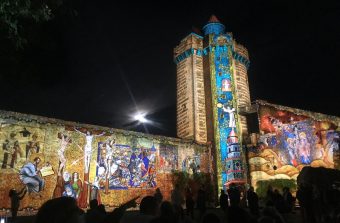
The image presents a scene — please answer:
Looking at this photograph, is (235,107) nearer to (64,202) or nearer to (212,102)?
(212,102)

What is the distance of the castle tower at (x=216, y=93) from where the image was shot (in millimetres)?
31244

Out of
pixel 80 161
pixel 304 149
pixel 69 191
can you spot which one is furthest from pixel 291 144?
pixel 69 191

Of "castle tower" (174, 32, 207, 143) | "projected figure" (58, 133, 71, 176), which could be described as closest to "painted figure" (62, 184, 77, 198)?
"projected figure" (58, 133, 71, 176)

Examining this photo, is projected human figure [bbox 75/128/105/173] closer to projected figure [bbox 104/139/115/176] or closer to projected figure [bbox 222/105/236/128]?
projected figure [bbox 104/139/115/176]

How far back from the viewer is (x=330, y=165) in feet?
87.4

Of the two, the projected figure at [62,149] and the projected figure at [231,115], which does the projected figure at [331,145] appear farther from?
the projected figure at [62,149]

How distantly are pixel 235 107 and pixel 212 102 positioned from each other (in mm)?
2648

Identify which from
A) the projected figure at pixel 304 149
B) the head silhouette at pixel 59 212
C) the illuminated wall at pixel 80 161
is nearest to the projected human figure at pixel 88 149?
the illuminated wall at pixel 80 161

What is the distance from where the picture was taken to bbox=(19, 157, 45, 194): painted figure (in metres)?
19.1

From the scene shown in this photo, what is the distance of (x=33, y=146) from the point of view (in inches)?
786

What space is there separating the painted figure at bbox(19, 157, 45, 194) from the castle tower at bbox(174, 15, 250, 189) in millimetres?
17686

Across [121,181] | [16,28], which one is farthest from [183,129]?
[16,28]

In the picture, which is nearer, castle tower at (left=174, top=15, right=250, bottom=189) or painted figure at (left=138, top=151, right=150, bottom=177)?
painted figure at (left=138, top=151, right=150, bottom=177)

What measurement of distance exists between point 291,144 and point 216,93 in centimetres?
990
